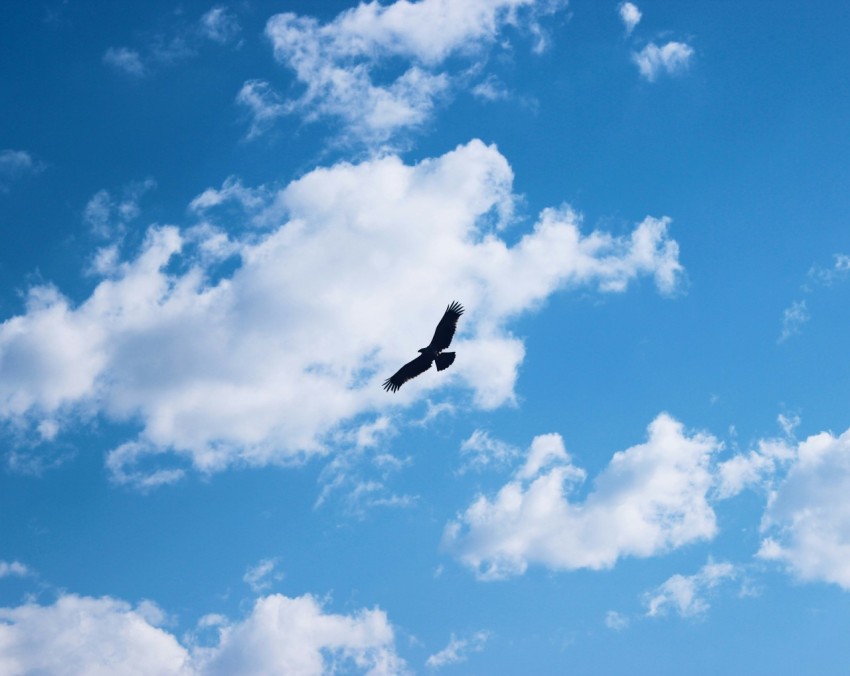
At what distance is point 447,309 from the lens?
7919 cm

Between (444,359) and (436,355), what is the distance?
0.42 meters

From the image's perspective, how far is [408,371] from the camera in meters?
80.5

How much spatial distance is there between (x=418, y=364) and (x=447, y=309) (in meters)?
3.11

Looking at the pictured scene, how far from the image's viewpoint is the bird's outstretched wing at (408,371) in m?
80.2

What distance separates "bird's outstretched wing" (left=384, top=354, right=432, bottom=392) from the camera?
80.2 m

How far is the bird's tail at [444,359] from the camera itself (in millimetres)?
79875

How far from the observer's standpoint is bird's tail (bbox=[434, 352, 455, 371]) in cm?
7988

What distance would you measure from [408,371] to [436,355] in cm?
159

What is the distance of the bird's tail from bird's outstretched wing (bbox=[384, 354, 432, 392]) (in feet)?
1.54

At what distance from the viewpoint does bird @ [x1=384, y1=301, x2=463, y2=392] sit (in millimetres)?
79188

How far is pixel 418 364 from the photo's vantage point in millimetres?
80375

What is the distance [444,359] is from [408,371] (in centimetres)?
186
